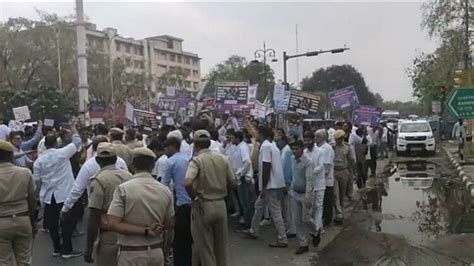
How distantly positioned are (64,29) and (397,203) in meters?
46.8

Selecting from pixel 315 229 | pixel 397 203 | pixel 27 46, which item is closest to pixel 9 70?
pixel 27 46

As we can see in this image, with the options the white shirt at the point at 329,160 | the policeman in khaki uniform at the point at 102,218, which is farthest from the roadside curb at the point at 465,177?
the policeman in khaki uniform at the point at 102,218

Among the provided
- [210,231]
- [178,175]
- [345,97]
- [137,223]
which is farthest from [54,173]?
[345,97]

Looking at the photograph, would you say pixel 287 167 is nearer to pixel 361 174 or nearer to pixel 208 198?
pixel 208 198

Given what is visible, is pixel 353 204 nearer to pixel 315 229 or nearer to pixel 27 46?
pixel 315 229

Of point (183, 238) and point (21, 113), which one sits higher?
point (21, 113)

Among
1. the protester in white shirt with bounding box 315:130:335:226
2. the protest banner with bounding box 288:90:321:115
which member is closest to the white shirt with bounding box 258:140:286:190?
the protester in white shirt with bounding box 315:130:335:226

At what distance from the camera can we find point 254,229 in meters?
10.3

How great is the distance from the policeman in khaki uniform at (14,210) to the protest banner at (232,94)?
14527 mm

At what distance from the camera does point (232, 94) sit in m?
20.9

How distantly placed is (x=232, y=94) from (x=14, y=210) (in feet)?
48.7

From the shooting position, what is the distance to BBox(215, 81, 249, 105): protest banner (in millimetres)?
20781

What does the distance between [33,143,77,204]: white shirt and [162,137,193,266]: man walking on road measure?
1.80 m

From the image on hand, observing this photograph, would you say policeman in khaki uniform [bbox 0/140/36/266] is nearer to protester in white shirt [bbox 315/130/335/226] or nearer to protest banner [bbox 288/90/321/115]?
protester in white shirt [bbox 315/130/335/226]
